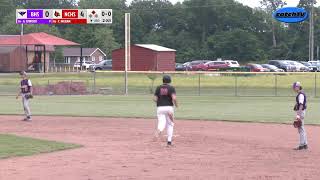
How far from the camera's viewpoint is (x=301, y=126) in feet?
52.7

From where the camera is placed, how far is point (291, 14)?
37.2ft

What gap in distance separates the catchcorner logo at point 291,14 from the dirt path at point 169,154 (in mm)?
2920

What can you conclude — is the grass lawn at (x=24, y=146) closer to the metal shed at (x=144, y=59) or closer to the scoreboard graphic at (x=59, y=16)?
the scoreboard graphic at (x=59, y=16)

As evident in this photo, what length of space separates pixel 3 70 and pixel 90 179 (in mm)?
71349

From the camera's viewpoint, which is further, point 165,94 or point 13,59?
point 13,59

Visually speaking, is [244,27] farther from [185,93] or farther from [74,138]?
[74,138]

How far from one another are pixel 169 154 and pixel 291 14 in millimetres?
5242

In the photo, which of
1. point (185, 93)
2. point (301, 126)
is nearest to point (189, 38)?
point (185, 93)

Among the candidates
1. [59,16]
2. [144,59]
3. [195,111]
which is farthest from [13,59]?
[195,111]

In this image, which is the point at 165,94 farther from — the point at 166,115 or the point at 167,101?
the point at 166,115

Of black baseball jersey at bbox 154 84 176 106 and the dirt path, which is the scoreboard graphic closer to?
the dirt path

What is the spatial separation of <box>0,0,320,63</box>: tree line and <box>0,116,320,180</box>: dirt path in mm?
89123

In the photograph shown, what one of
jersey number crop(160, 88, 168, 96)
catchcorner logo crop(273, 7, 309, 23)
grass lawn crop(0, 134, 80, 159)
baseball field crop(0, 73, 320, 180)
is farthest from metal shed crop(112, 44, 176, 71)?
catchcorner logo crop(273, 7, 309, 23)

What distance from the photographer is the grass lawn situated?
15.0m
